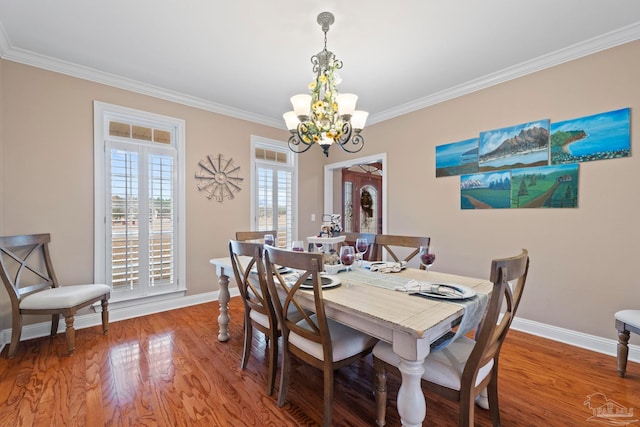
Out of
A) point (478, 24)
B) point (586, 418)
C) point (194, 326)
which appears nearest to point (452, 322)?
point (586, 418)

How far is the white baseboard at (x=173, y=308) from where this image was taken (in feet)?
7.58

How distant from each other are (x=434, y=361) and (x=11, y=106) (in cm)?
395

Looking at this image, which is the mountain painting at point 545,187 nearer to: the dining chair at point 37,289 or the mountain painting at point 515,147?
the mountain painting at point 515,147

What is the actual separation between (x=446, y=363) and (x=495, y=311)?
39cm

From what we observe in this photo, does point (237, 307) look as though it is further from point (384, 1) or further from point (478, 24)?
point (478, 24)

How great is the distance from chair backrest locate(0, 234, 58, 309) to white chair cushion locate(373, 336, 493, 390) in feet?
9.70

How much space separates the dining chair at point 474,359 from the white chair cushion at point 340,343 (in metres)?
0.14

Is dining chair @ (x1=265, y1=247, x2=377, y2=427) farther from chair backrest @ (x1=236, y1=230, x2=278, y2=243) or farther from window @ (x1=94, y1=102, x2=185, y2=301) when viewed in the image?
window @ (x1=94, y1=102, x2=185, y2=301)

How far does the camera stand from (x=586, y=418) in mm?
1582

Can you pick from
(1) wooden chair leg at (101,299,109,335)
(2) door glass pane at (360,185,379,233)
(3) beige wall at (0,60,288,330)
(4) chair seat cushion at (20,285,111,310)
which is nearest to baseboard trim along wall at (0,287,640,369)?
(3) beige wall at (0,60,288,330)

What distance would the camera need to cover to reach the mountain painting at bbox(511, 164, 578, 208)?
96.9 inches

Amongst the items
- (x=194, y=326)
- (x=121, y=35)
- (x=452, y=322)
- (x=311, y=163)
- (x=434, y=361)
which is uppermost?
(x=121, y=35)

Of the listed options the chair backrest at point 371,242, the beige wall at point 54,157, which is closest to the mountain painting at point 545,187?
the chair backrest at point 371,242

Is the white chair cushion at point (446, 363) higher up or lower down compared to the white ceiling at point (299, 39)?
lower down
